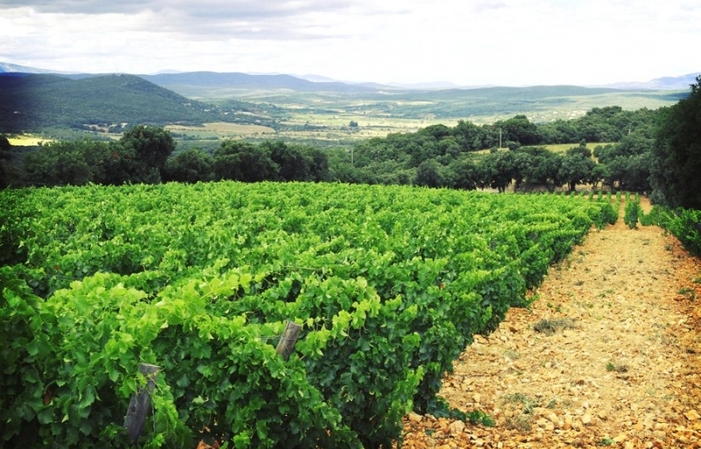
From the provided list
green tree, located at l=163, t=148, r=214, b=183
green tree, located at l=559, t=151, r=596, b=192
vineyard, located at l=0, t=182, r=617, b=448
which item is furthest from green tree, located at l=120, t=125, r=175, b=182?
green tree, located at l=559, t=151, r=596, b=192

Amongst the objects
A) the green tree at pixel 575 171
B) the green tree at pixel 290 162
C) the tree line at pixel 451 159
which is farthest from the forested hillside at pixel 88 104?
the green tree at pixel 575 171

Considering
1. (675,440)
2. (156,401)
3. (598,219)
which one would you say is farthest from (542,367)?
(598,219)

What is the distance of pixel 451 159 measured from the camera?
90.6 meters

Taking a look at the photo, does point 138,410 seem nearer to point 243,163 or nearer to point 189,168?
point 189,168

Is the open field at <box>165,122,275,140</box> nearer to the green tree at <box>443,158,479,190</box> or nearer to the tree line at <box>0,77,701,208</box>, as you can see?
the tree line at <box>0,77,701,208</box>

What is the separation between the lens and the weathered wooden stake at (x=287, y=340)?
5.28 m

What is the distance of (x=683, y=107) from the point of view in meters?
34.6

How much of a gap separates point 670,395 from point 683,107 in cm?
3082

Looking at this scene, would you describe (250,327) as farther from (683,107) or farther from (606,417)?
(683,107)

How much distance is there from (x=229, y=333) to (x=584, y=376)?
5537 mm

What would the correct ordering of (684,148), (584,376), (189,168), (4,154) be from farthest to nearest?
(189,168) → (684,148) → (584,376) → (4,154)

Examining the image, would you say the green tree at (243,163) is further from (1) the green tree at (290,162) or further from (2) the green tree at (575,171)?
(2) the green tree at (575,171)

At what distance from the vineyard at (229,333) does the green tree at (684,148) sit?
86.4ft

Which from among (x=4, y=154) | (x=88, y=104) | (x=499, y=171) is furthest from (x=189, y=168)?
(x=4, y=154)
